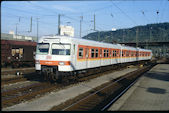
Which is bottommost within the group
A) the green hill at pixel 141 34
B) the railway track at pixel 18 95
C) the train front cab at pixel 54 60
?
the railway track at pixel 18 95

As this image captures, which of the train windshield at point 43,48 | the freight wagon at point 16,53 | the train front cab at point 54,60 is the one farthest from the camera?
the freight wagon at point 16,53

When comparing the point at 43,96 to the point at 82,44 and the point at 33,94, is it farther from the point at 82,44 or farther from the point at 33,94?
the point at 82,44

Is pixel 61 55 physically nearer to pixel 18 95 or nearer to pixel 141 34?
pixel 18 95

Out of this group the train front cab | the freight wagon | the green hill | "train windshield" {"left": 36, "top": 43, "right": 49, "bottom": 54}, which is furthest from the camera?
the green hill

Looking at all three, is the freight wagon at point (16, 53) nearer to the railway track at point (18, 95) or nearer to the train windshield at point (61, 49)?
the train windshield at point (61, 49)

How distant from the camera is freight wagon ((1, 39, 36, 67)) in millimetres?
23641

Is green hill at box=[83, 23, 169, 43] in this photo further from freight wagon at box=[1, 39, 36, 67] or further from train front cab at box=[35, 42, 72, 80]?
train front cab at box=[35, 42, 72, 80]

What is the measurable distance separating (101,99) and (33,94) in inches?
135

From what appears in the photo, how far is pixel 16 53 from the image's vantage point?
24.8 m

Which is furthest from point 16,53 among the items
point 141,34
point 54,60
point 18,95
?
point 141,34

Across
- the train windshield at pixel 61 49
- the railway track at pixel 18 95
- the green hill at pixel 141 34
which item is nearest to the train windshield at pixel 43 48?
the train windshield at pixel 61 49

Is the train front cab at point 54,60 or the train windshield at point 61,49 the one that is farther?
the train windshield at point 61,49

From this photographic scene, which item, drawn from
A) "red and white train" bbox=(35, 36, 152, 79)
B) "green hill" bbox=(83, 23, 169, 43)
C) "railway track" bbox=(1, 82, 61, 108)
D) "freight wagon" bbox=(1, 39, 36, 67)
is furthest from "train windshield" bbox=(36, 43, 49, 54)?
"green hill" bbox=(83, 23, 169, 43)

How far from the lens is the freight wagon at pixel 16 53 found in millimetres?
23641
